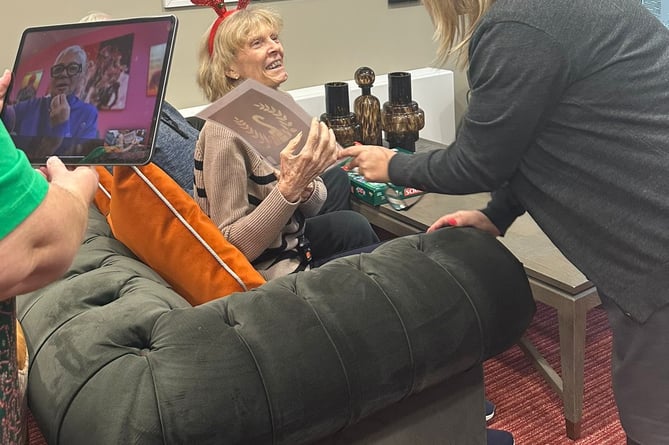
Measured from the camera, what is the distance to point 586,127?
106cm

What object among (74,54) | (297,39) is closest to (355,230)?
(74,54)

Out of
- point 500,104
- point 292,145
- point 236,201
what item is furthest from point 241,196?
point 500,104

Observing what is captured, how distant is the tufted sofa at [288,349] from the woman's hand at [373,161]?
14 cm

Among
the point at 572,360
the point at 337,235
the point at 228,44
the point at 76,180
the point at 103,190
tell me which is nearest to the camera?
the point at 76,180

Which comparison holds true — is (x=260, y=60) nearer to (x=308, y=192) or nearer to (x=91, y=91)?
(x=308, y=192)

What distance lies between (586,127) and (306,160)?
0.65m

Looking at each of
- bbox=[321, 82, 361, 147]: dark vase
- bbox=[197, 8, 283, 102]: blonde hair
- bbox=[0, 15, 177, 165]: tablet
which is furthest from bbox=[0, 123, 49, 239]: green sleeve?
bbox=[321, 82, 361, 147]: dark vase

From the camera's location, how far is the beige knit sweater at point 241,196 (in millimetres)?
1570

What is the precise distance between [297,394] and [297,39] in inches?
95.7

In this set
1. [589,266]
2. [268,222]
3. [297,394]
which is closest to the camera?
[297,394]

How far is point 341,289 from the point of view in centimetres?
115

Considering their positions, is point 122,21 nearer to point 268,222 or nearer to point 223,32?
point 268,222

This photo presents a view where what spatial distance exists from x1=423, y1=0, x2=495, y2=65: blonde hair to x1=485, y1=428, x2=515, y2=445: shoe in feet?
3.66

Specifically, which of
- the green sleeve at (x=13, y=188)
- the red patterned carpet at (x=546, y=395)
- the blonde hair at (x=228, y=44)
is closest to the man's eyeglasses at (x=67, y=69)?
the green sleeve at (x=13, y=188)
